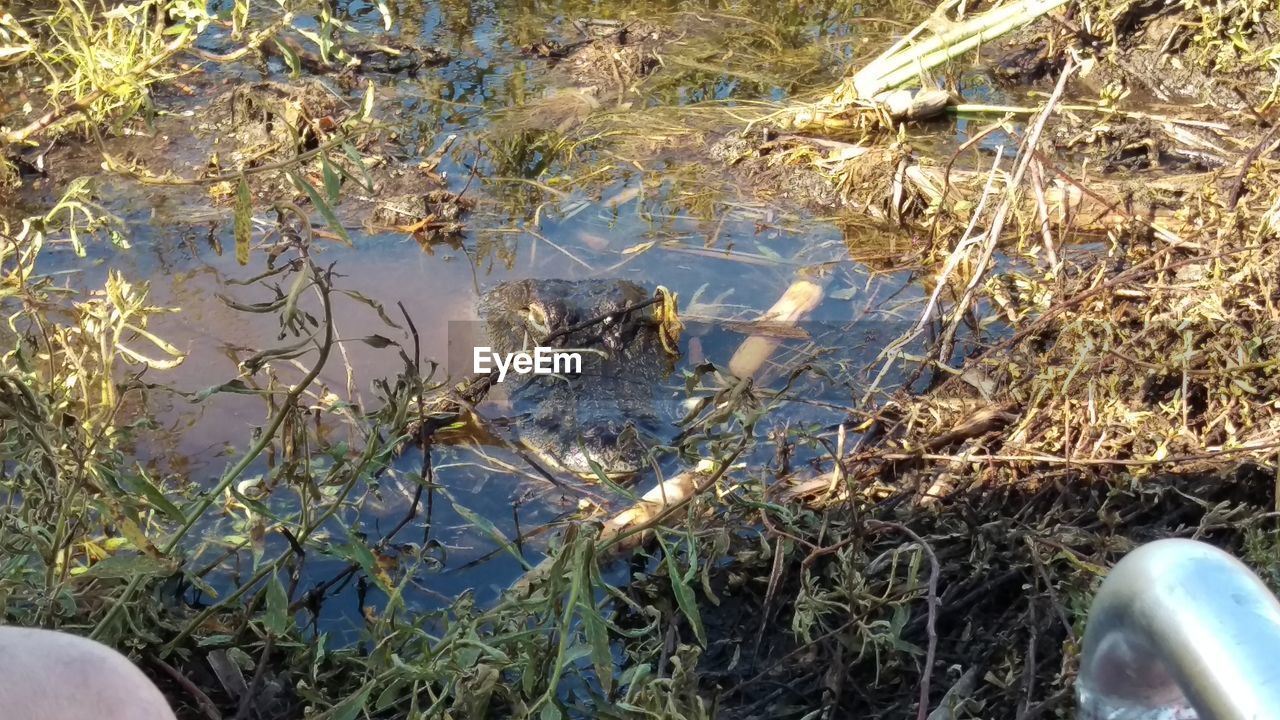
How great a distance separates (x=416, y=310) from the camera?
4.35 meters

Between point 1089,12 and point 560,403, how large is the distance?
4166 mm

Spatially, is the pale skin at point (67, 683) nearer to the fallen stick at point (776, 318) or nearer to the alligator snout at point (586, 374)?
the alligator snout at point (586, 374)

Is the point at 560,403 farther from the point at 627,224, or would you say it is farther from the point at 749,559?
the point at 627,224

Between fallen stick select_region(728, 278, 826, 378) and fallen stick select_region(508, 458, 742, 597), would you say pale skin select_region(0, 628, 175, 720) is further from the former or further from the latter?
fallen stick select_region(728, 278, 826, 378)

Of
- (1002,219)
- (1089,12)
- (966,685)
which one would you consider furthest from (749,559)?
(1089,12)

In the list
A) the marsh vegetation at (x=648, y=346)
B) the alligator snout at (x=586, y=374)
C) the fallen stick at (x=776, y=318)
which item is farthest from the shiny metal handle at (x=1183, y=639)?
the fallen stick at (x=776, y=318)

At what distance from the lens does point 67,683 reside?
859mm

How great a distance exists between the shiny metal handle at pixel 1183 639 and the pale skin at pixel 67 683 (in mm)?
747

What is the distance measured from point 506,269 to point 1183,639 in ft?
13.2

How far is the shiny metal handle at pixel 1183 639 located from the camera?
697 millimetres

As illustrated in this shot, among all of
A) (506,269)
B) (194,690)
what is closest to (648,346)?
(506,269)

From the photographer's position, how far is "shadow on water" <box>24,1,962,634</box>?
132 inches

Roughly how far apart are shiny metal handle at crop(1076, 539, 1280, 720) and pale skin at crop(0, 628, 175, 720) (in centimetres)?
75

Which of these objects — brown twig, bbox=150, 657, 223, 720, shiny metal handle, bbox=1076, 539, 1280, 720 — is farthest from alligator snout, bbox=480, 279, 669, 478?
shiny metal handle, bbox=1076, 539, 1280, 720
